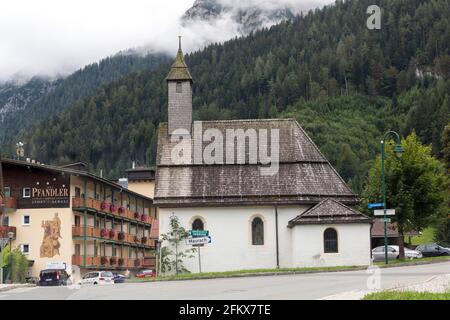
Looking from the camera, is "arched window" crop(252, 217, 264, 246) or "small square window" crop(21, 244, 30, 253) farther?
"small square window" crop(21, 244, 30, 253)

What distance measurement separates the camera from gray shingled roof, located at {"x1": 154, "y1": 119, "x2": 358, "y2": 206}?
163ft

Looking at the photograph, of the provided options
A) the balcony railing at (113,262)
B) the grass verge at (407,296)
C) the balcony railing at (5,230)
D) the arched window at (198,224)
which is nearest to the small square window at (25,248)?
the balcony railing at (5,230)

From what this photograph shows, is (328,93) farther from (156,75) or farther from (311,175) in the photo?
(311,175)

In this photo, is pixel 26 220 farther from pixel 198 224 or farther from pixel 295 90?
pixel 295 90

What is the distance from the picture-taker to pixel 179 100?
179 ft

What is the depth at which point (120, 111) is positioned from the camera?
18338cm

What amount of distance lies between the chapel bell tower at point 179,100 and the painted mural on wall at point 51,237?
17.1m

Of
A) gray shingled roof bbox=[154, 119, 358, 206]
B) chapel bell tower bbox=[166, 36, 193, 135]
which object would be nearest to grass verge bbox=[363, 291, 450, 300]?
gray shingled roof bbox=[154, 119, 358, 206]

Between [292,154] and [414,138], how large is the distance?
8021 millimetres

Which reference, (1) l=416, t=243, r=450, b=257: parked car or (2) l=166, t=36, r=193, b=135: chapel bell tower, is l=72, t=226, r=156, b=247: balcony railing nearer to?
(2) l=166, t=36, r=193, b=135: chapel bell tower

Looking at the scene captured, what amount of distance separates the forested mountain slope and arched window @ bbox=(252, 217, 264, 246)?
106m

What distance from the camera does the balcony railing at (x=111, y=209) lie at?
66.3 metres

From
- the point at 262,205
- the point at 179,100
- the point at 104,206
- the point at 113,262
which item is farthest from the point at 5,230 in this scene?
the point at 262,205
